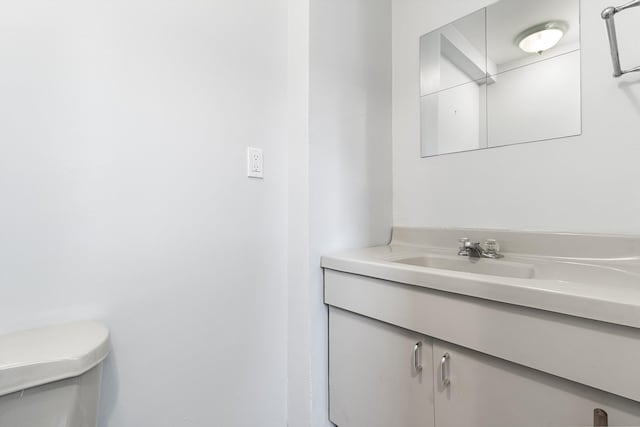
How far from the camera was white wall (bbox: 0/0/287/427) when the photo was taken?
2.16 feet

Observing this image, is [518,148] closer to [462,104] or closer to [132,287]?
[462,104]

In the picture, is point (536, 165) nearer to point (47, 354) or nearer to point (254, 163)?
point (254, 163)

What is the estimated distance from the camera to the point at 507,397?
64cm

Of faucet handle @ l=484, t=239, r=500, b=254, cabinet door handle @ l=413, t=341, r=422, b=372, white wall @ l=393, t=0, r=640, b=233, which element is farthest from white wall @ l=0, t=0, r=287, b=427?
faucet handle @ l=484, t=239, r=500, b=254

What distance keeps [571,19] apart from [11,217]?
1.75 meters

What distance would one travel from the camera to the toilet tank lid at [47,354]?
507mm

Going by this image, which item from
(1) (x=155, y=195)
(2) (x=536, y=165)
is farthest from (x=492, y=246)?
(1) (x=155, y=195)

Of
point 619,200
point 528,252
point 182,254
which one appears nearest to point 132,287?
point 182,254

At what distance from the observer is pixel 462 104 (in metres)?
1.20

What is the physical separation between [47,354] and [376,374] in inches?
33.4

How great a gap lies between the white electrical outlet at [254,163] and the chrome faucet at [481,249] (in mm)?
841

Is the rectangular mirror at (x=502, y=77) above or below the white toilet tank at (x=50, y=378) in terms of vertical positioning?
above

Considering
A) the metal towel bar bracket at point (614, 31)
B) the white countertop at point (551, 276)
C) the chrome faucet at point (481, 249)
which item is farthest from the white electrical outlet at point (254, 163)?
the metal towel bar bracket at point (614, 31)

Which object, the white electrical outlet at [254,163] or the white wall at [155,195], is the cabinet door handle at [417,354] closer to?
the white wall at [155,195]
